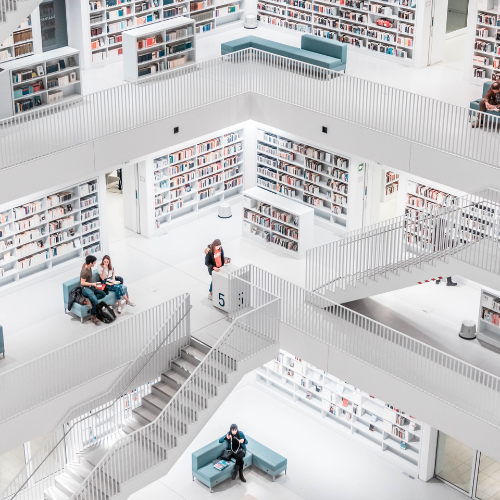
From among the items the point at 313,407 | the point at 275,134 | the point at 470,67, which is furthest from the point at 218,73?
the point at 313,407

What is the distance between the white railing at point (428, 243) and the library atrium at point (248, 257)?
0.06 metres

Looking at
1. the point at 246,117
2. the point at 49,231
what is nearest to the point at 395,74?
the point at 246,117

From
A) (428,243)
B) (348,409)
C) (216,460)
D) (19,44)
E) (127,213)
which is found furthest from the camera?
(127,213)

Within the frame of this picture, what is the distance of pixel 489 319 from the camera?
66.6 feet

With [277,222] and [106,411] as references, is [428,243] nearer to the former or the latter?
[277,222]

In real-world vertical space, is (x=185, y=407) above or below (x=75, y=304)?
below

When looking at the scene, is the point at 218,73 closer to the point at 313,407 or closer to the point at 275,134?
the point at 275,134

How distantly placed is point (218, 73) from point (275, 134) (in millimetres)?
2398

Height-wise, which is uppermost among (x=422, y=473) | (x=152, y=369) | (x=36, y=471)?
(x=152, y=369)

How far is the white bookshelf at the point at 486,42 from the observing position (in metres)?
23.3

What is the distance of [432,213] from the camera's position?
18.5 meters

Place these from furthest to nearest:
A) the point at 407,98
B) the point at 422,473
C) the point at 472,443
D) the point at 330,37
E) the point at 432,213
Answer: the point at 330,37 < the point at 407,98 < the point at 422,473 < the point at 432,213 < the point at 472,443

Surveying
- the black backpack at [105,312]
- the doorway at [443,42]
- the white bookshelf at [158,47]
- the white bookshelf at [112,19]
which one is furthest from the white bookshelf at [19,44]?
the doorway at [443,42]

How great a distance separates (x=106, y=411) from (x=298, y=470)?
16.3 ft
